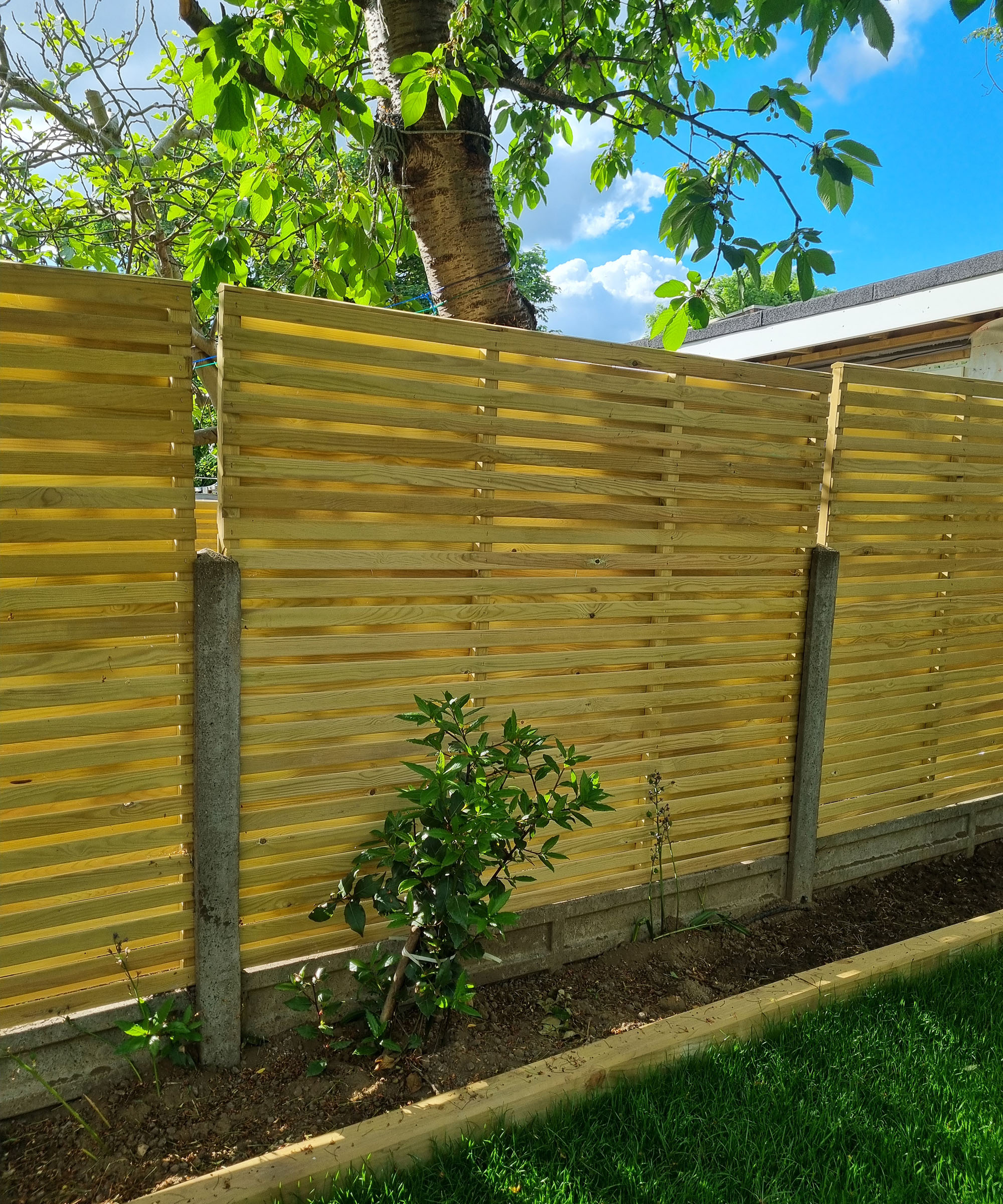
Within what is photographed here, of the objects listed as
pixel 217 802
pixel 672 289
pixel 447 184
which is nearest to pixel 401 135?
pixel 447 184

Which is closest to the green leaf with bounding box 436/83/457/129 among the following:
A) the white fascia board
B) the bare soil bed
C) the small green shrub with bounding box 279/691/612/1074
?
the small green shrub with bounding box 279/691/612/1074

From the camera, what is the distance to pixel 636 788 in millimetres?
3418

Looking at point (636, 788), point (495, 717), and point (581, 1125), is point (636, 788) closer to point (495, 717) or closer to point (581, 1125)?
point (495, 717)

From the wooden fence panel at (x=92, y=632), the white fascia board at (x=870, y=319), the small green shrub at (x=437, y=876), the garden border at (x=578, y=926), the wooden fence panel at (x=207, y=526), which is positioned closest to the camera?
the wooden fence panel at (x=92, y=632)

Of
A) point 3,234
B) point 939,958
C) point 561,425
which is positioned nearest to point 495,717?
point 561,425

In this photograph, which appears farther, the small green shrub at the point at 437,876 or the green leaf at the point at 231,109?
the green leaf at the point at 231,109

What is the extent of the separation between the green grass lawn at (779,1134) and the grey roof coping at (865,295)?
13.4ft

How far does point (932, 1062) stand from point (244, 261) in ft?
15.2

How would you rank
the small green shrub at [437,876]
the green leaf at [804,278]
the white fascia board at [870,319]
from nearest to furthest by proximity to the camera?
the small green shrub at [437,876], the green leaf at [804,278], the white fascia board at [870,319]

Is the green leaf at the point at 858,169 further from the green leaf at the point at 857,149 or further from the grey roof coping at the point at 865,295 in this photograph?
the grey roof coping at the point at 865,295

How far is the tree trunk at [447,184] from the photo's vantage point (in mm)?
3846

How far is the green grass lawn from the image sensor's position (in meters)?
2.16

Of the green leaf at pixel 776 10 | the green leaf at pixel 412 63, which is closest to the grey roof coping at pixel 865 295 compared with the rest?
the green leaf at pixel 412 63

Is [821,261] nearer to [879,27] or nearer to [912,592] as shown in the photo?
[879,27]
